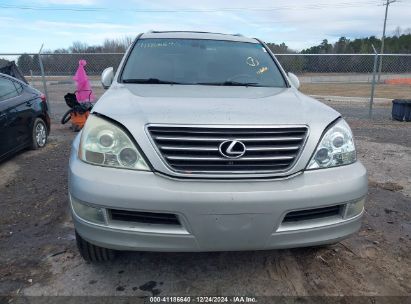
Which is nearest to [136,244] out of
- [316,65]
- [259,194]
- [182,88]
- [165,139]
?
[165,139]

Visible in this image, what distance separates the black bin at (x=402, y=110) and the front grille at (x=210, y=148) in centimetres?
944

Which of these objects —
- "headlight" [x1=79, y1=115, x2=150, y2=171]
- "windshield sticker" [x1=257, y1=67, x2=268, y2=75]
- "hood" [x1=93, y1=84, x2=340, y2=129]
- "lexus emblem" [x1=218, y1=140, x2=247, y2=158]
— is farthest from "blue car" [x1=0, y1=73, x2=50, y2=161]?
"lexus emblem" [x1=218, y1=140, x2=247, y2=158]

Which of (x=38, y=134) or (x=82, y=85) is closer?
(x=38, y=134)

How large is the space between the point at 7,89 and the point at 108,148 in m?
4.73

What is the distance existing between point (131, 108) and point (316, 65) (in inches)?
601

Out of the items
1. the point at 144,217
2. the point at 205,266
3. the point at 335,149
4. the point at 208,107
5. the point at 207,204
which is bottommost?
the point at 205,266

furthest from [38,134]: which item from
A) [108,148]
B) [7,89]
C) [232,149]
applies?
[232,149]

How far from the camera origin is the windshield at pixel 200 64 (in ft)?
11.2

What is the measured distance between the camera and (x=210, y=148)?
87.2 inches

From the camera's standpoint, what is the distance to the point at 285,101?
9.09 feet

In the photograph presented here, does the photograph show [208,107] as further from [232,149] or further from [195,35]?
[195,35]

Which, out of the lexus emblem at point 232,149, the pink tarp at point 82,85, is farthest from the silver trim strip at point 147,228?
the pink tarp at point 82,85

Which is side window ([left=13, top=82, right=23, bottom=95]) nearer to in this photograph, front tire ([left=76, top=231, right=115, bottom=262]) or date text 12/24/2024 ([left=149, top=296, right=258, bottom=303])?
front tire ([left=76, top=231, right=115, bottom=262])

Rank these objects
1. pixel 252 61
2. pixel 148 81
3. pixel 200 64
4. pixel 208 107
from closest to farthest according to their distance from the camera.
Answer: pixel 208 107 → pixel 148 81 → pixel 200 64 → pixel 252 61
